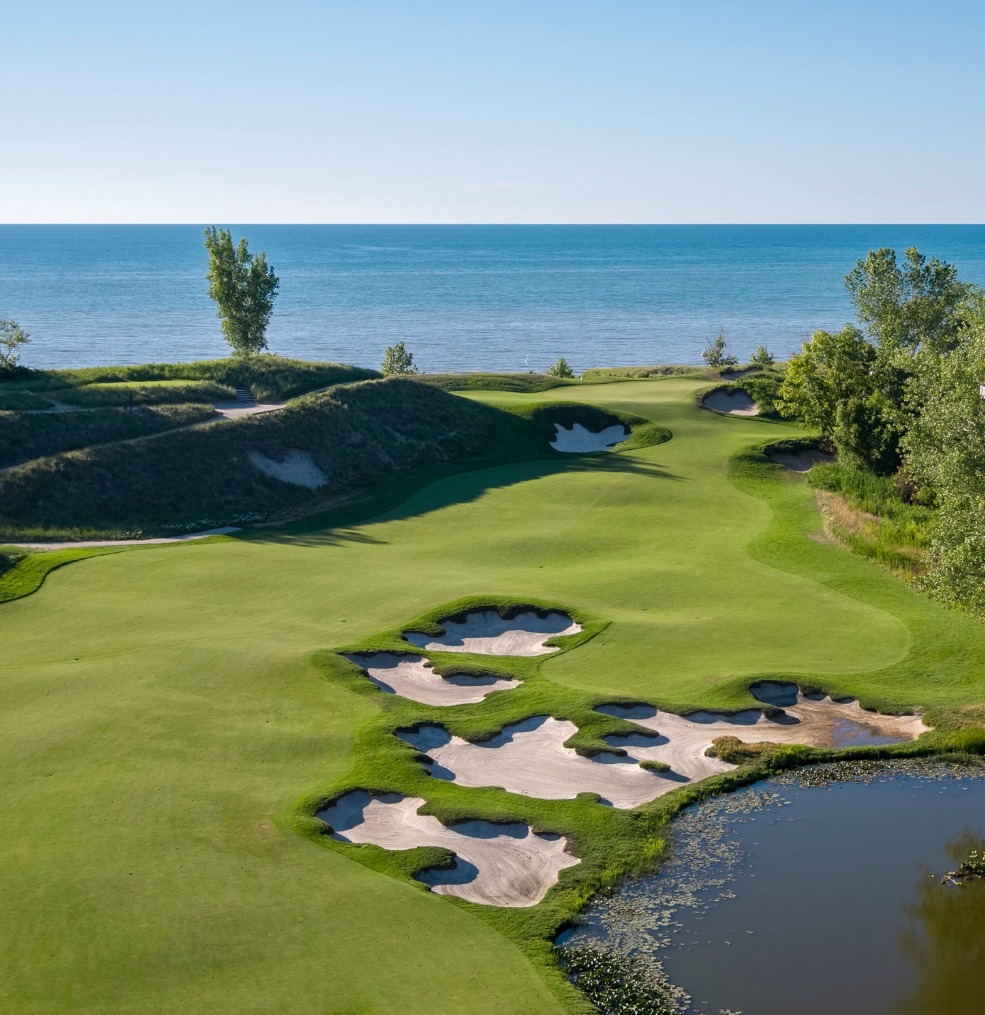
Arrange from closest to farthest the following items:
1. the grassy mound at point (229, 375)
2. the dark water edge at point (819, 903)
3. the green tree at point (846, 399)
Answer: the dark water edge at point (819, 903)
the green tree at point (846, 399)
the grassy mound at point (229, 375)

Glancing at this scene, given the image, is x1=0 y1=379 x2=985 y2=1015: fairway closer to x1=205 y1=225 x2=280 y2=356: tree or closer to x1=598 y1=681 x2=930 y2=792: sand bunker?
x1=598 y1=681 x2=930 y2=792: sand bunker

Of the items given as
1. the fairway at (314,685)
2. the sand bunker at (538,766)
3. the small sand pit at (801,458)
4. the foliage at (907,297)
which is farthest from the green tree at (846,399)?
the sand bunker at (538,766)

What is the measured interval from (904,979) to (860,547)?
24722mm

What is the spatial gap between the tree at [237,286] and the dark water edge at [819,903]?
5533cm

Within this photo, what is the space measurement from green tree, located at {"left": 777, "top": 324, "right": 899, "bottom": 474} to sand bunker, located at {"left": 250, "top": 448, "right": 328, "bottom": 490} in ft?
80.7

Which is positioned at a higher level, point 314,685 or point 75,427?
point 75,427

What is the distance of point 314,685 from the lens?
27.8m

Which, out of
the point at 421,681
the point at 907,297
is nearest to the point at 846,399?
the point at 907,297

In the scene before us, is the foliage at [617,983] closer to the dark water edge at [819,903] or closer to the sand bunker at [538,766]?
the dark water edge at [819,903]

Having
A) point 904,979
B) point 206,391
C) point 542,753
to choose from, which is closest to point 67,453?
point 206,391

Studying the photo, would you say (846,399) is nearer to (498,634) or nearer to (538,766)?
(498,634)

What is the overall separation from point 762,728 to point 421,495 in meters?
26.5

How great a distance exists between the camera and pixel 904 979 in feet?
56.6

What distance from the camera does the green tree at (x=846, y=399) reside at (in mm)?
51438
